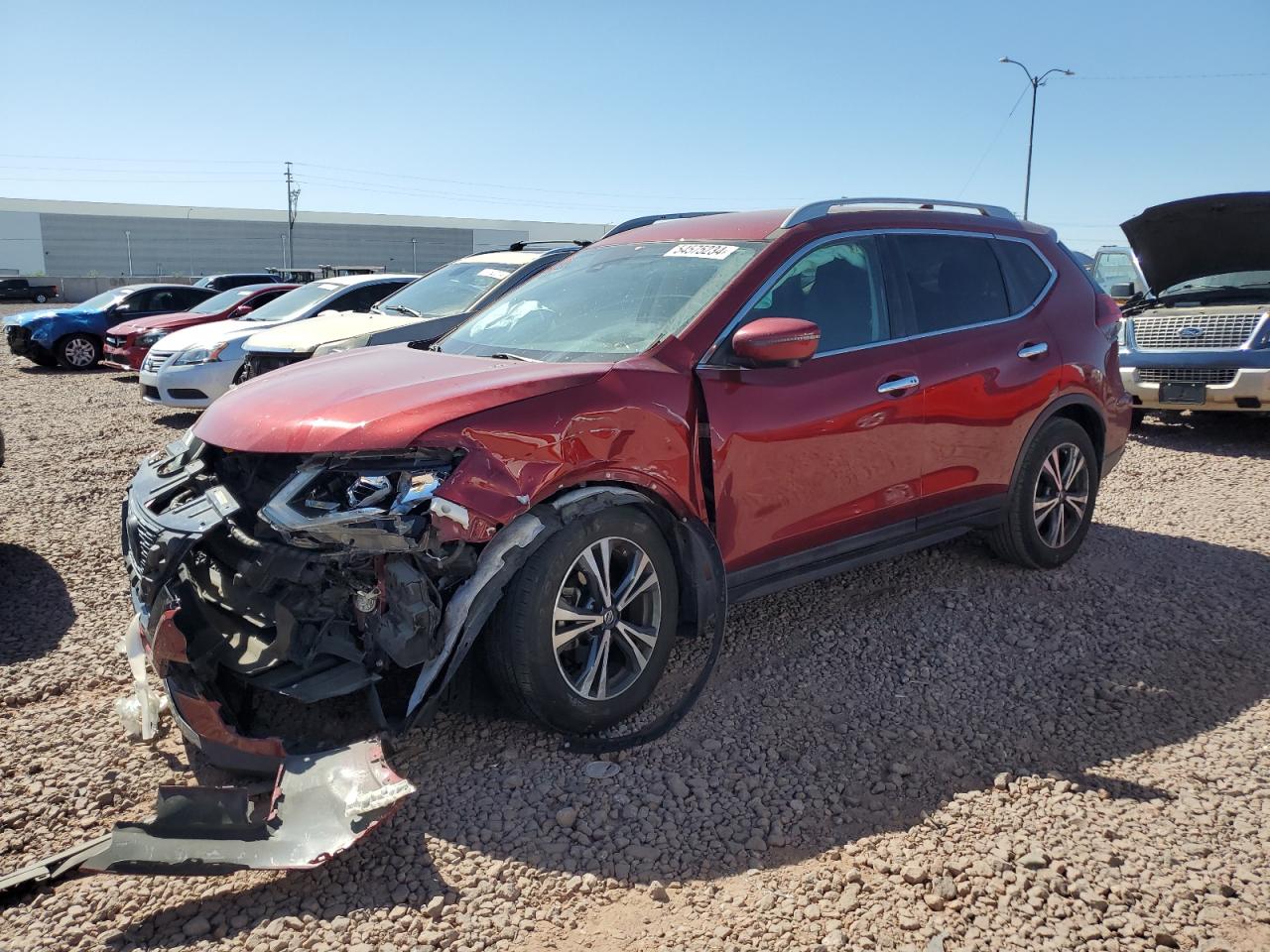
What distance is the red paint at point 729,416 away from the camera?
10.1ft

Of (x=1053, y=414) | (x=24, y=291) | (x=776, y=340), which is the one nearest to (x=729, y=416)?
(x=776, y=340)

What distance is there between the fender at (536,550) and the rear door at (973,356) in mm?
1394

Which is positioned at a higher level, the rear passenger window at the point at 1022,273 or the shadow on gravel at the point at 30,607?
the rear passenger window at the point at 1022,273

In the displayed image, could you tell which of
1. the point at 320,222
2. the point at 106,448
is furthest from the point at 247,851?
the point at 320,222

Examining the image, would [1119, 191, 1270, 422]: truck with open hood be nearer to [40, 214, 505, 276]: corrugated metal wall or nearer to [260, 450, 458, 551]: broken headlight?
[260, 450, 458, 551]: broken headlight

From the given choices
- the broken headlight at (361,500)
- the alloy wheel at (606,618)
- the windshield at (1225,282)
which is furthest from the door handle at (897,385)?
the windshield at (1225,282)

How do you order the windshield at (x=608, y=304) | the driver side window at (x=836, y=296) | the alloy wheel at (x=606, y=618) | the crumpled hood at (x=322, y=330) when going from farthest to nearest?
the crumpled hood at (x=322, y=330) < the driver side window at (x=836, y=296) < the windshield at (x=608, y=304) < the alloy wheel at (x=606, y=618)

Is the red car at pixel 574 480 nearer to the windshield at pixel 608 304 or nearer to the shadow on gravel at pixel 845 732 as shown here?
the windshield at pixel 608 304

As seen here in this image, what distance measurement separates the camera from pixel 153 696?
3418 millimetres

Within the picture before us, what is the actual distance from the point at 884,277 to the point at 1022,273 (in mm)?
1156

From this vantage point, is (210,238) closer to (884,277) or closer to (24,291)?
(24,291)

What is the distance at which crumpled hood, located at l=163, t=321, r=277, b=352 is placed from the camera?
10389 mm

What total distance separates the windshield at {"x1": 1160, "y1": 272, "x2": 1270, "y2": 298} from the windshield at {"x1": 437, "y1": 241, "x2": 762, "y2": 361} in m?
7.71

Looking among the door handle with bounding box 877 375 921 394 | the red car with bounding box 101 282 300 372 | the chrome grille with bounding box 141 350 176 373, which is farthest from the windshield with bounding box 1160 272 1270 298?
the red car with bounding box 101 282 300 372
